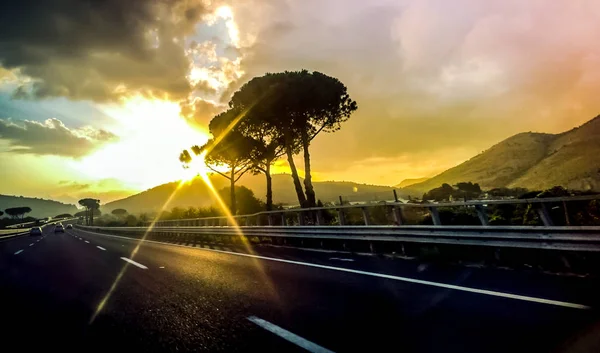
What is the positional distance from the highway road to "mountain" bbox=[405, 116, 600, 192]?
4611 centimetres

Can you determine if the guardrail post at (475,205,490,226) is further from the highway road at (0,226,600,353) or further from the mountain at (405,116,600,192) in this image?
the mountain at (405,116,600,192)

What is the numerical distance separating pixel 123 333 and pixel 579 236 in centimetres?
669

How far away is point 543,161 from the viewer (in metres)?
121

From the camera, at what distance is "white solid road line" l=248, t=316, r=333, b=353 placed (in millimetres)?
2971

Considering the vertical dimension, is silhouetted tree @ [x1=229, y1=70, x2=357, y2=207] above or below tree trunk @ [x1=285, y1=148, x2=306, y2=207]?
above

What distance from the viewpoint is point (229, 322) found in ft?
13.0

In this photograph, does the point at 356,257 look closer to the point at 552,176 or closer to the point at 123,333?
the point at 123,333

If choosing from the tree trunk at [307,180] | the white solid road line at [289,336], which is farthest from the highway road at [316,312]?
the tree trunk at [307,180]

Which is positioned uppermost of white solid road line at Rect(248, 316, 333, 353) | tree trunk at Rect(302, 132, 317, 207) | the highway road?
tree trunk at Rect(302, 132, 317, 207)

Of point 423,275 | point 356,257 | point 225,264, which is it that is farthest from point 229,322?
point 356,257

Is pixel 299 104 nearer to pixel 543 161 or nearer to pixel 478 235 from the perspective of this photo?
pixel 478 235

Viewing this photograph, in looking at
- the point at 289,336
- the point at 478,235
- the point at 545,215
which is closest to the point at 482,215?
the point at 478,235

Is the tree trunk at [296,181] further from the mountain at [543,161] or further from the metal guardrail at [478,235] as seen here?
the mountain at [543,161]

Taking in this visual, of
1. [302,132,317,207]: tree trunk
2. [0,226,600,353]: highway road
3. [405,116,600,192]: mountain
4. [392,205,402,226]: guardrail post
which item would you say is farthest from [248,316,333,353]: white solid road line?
[405,116,600,192]: mountain
